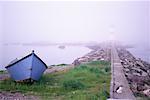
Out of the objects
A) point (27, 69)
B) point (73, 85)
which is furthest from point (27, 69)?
point (73, 85)

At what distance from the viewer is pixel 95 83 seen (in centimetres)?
741

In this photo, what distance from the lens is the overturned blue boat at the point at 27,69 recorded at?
23.9 feet

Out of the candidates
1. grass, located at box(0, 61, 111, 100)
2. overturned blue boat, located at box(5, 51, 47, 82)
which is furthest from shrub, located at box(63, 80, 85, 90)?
overturned blue boat, located at box(5, 51, 47, 82)

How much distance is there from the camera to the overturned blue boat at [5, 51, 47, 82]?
7.30m

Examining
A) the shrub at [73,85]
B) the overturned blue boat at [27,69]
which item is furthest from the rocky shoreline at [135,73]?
the overturned blue boat at [27,69]

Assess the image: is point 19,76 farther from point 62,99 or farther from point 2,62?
point 2,62

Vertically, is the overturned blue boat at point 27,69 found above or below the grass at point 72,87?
above

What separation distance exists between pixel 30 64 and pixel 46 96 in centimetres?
174

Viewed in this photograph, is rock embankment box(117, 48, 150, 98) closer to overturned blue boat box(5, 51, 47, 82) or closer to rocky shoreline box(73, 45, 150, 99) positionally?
rocky shoreline box(73, 45, 150, 99)

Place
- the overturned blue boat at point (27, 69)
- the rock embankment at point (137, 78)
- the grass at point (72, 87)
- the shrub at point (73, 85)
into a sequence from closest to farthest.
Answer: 1. the grass at point (72, 87)
2. the shrub at point (73, 85)
3. the rock embankment at point (137, 78)
4. the overturned blue boat at point (27, 69)

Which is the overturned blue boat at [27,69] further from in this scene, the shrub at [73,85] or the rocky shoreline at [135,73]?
the rocky shoreline at [135,73]

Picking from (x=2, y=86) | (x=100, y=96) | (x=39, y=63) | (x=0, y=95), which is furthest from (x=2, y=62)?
(x=100, y=96)

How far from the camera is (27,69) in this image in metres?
7.39

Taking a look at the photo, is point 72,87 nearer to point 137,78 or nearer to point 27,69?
point 27,69
